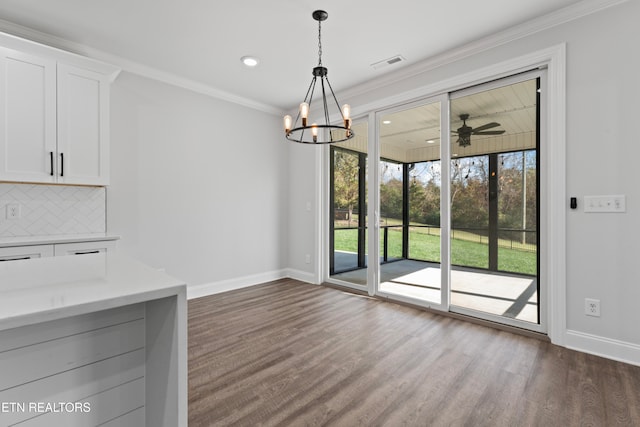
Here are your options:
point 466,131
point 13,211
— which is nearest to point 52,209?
point 13,211

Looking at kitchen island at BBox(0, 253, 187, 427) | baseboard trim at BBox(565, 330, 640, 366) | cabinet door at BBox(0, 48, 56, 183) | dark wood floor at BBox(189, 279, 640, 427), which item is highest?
cabinet door at BBox(0, 48, 56, 183)

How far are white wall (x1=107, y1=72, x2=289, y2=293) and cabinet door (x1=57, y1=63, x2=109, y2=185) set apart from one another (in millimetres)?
344

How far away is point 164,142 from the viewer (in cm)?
367

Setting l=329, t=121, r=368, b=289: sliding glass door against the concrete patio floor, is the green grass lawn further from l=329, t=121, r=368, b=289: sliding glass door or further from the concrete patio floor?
l=329, t=121, r=368, b=289: sliding glass door

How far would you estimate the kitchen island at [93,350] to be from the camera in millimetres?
844

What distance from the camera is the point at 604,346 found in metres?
2.33

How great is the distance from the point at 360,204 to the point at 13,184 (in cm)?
365

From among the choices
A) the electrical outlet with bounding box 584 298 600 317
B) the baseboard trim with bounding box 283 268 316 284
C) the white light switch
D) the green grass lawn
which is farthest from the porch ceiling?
the baseboard trim with bounding box 283 268 316 284

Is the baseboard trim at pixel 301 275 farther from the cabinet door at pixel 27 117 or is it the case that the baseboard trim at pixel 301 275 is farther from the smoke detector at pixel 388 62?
the cabinet door at pixel 27 117

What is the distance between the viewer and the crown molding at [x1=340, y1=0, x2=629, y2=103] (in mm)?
2414

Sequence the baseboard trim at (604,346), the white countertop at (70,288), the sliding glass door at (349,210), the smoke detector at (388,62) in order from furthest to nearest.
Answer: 1. the sliding glass door at (349,210)
2. the smoke detector at (388,62)
3. the baseboard trim at (604,346)
4. the white countertop at (70,288)

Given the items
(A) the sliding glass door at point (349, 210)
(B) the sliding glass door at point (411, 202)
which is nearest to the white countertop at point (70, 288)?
(B) the sliding glass door at point (411, 202)

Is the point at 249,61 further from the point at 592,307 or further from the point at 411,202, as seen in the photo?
the point at 592,307

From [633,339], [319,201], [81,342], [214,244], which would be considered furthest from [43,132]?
[633,339]
